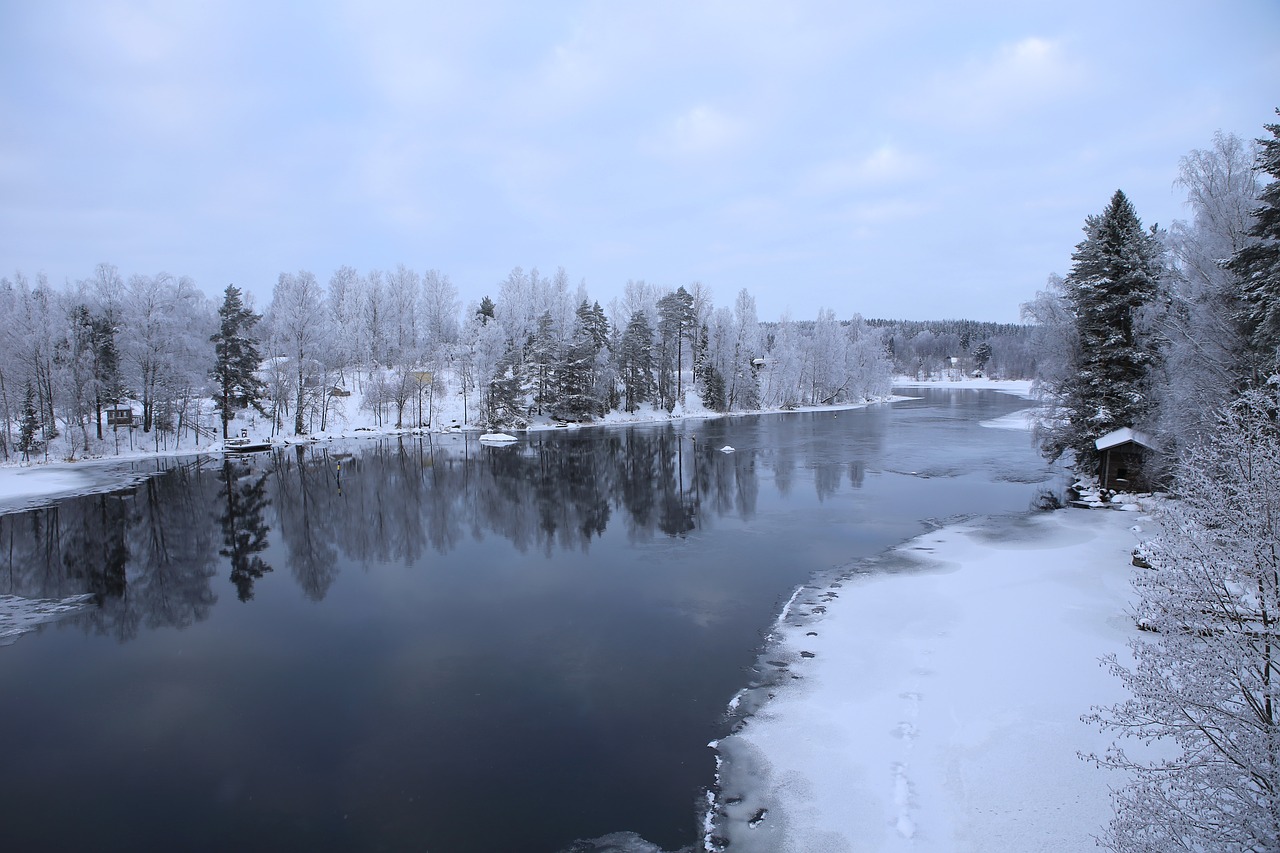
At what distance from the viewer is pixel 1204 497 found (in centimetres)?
691

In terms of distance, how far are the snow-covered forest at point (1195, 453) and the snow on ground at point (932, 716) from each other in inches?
30.4

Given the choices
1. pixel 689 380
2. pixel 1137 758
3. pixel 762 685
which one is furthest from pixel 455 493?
pixel 689 380

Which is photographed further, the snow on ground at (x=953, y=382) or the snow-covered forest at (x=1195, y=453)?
the snow on ground at (x=953, y=382)

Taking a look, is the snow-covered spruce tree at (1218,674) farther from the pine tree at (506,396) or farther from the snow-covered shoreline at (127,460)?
the pine tree at (506,396)

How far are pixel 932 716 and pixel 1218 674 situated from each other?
217 inches

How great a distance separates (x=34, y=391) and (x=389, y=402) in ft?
91.9

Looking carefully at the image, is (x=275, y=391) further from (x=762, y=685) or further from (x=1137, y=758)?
(x=1137, y=758)

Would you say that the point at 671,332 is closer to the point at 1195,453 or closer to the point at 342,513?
the point at 342,513

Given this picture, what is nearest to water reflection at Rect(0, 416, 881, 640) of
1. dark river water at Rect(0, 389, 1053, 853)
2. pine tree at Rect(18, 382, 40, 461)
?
dark river water at Rect(0, 389, 1053, 853)

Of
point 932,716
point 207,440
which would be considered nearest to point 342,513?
point 932,716

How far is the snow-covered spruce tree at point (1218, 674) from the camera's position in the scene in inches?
207

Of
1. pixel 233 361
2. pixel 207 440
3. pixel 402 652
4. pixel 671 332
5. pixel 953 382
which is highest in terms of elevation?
pixel 671 332

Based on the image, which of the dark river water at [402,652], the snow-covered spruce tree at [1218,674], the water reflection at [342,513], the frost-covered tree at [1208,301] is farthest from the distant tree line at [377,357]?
the snow-covered spruce tree at [1218,674]

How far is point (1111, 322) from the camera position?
98.1 feet
